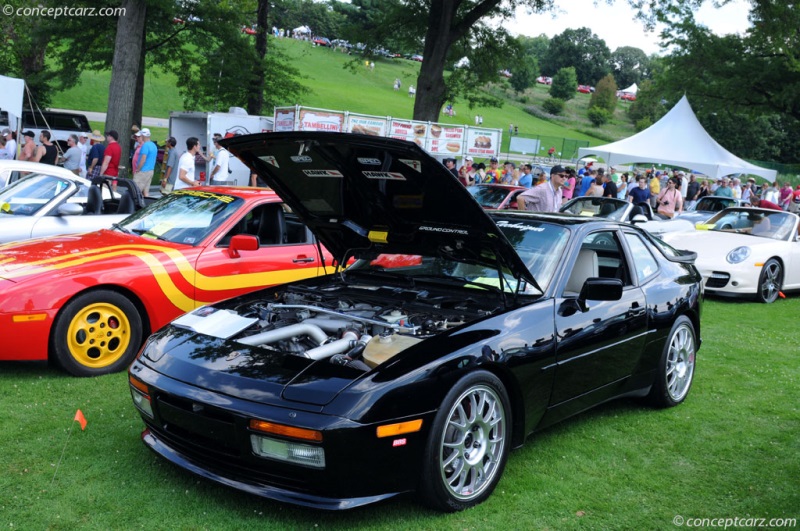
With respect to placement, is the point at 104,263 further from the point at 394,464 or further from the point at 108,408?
the point at 394,464

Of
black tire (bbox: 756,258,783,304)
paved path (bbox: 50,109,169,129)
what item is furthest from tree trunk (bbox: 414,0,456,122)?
paved path (bbox: 50,109,169,129)

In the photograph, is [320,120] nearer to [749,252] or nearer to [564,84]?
[749,252]

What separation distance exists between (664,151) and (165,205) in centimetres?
2120

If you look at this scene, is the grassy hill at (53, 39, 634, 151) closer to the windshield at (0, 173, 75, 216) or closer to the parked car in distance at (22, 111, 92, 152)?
the parked car in distance at (22, 111, 92, 152)

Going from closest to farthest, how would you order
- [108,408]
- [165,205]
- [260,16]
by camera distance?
[108,408] → [165,205] → [260,16]

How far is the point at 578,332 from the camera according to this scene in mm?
4219

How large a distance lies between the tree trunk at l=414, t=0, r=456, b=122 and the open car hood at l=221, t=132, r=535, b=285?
53.1ft

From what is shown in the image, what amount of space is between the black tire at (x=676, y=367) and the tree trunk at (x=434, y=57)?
16.0m

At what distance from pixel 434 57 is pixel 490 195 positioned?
8080mm

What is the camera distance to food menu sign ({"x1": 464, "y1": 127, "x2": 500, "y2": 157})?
22.6 m

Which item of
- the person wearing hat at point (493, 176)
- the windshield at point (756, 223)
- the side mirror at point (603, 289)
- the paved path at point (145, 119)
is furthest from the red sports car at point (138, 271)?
the paved path at point (145, 119)

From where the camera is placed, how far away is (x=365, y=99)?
200 feet

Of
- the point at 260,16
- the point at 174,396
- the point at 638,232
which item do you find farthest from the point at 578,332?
the point at 260,16

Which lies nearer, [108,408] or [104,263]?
[108,408]
